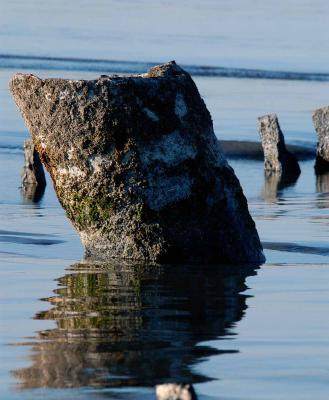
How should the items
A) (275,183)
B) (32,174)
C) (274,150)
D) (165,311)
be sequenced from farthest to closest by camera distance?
(274,150) → (275,183) → (32,174) → (165,311)

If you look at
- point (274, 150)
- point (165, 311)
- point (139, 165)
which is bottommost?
point (165, 311)

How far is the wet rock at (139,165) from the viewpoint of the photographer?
8219 mm

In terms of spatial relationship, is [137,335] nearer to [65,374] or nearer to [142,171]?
[65,374]

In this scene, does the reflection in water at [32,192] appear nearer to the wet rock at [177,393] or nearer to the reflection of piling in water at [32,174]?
the reflection of piling in water at [32,174]

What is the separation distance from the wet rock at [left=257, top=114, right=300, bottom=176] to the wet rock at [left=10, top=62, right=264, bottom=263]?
27.8 ft

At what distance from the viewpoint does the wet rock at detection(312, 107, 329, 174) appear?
17.3m

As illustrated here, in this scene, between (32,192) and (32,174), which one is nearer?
(32,192)

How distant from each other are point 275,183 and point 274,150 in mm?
1254

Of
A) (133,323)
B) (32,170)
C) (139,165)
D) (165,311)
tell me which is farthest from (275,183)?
(133,323)

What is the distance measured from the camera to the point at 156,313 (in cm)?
649

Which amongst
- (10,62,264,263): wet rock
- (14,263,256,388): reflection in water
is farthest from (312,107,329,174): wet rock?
(14,263,256,388): reflection in water

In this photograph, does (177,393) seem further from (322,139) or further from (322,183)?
(322,139)

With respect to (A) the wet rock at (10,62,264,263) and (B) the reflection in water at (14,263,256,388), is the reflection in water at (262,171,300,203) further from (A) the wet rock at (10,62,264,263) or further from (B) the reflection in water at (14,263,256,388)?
(B) the reflection in water at (14,263,256,388)

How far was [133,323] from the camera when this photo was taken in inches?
243
